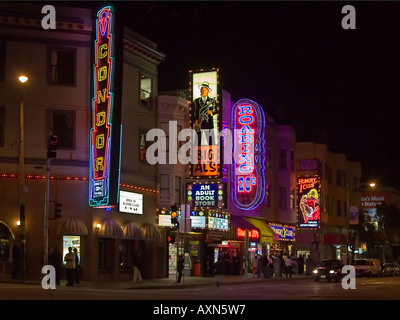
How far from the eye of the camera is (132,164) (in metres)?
40.2

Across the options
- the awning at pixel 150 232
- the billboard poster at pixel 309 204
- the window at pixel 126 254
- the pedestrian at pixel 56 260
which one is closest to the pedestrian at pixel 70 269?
the pedestrian at pixel 56 260

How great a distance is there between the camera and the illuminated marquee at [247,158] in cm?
4834

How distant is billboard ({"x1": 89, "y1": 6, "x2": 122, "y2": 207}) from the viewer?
35.3 metres

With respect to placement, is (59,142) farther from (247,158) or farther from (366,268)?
(366,268)

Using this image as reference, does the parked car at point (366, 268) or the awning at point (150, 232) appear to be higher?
the awning at point (150, 232)

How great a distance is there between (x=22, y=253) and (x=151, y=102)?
44.2 feet

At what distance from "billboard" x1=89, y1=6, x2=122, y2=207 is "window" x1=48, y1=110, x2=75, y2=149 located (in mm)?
1570

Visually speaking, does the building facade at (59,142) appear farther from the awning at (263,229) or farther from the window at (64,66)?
the awning at (263,229)

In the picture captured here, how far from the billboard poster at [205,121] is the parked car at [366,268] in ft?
55.3

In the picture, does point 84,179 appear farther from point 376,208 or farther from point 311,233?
point 376,208

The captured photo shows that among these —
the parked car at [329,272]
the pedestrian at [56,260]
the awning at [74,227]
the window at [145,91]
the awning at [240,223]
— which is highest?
the window at [145,91]

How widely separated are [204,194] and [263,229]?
35.7ft

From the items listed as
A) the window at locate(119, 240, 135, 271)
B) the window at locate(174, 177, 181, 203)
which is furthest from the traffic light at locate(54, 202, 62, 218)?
the window at locate(174, 177, 181, 203)

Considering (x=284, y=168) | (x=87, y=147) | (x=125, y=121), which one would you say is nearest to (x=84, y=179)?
(x=87, y=147)
